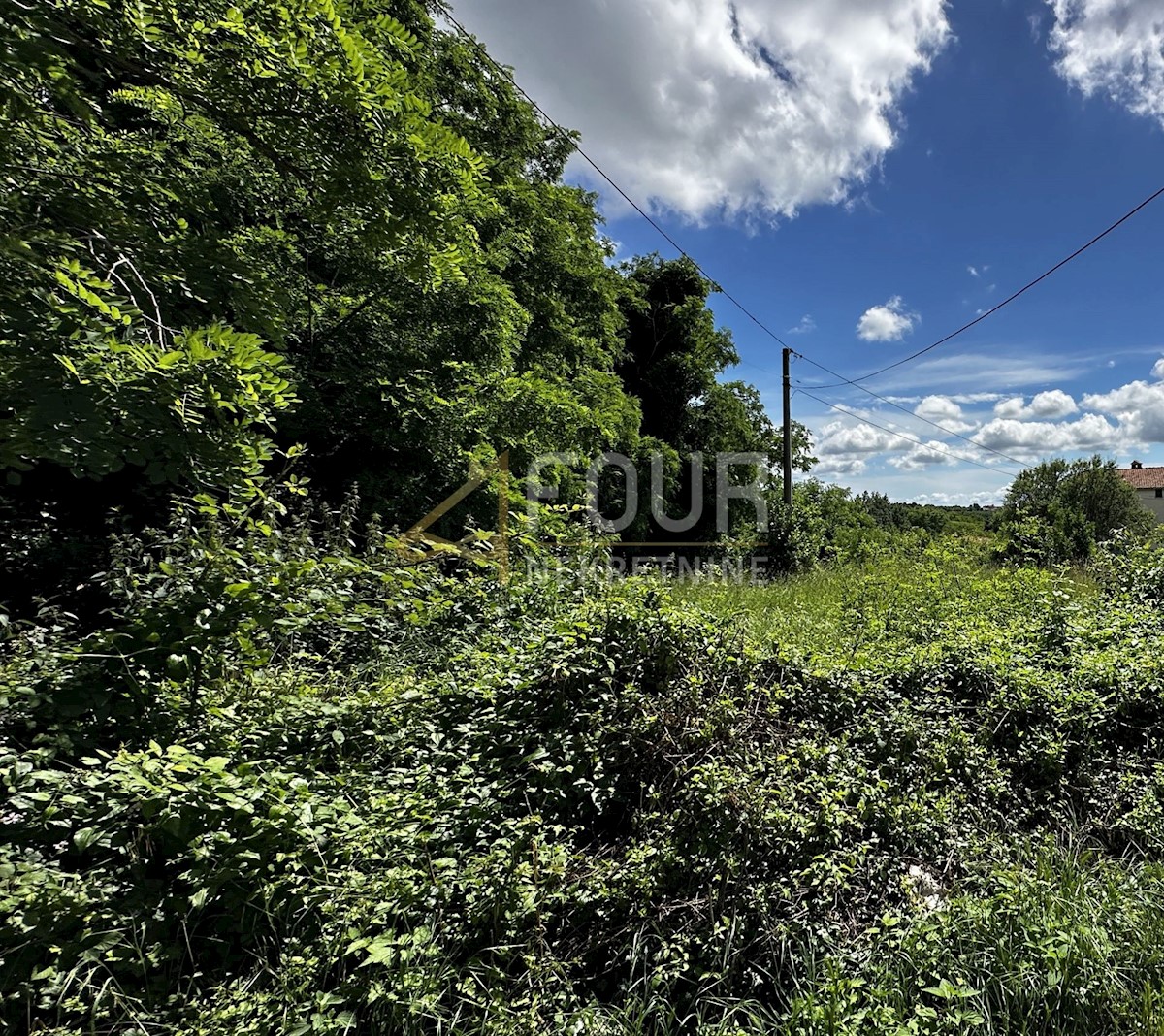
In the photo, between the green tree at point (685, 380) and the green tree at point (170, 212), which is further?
the green tree at point (685, 380)

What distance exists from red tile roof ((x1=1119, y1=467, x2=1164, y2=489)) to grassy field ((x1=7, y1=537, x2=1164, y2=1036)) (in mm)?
61769

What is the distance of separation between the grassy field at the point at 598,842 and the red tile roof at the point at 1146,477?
61.8 m

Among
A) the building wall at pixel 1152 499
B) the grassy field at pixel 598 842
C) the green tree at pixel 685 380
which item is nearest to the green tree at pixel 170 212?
the grassy field at pixel 598 842

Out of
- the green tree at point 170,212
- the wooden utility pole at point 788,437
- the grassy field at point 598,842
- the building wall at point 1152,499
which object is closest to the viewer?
the grassy field at point 598,842

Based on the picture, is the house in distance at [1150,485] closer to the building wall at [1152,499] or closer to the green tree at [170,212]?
the building wall at [1152,499]

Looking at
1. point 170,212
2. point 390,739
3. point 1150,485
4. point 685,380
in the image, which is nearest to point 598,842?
point 390,739

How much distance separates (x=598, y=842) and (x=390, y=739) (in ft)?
3.57

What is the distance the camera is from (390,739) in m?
2.55

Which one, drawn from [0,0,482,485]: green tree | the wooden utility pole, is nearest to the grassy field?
[0,0,482,485]: green tree

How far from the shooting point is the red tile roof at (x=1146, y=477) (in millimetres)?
46338

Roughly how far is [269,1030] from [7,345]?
7.92 ft

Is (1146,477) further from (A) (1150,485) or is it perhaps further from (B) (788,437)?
(B) (788,437)

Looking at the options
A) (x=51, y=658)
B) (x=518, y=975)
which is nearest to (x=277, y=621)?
(x=51, y=658)

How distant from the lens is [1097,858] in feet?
8.45
